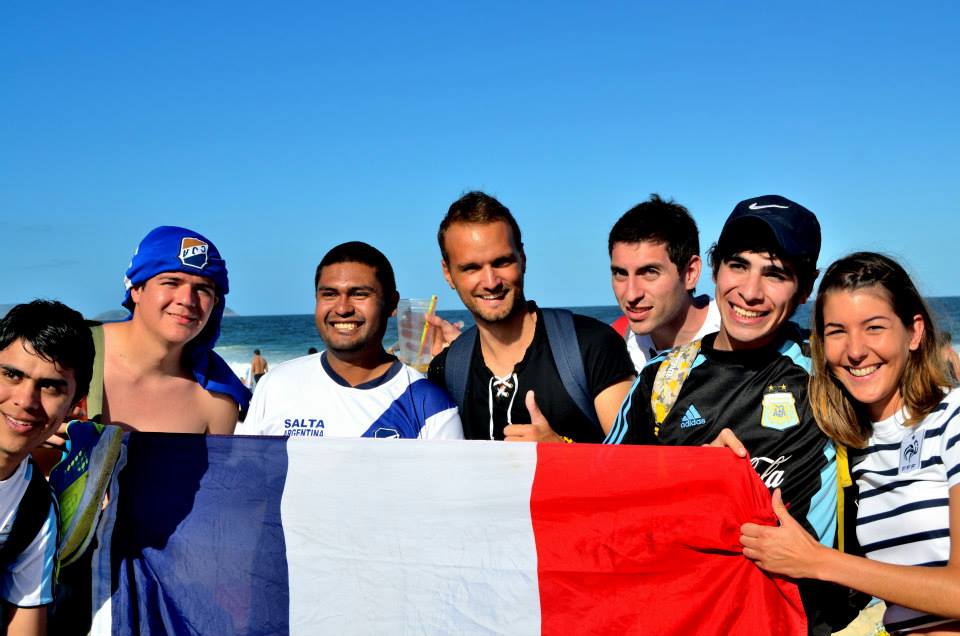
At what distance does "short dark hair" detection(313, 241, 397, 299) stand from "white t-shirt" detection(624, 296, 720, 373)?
156cm

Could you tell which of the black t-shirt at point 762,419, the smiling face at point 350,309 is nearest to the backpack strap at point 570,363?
the black t-shirt at point 762,419

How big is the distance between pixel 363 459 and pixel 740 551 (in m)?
1.56

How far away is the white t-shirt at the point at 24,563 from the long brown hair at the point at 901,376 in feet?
9.51

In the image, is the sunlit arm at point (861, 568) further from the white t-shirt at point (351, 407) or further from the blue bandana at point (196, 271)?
the blue bandana at point (196, 271)

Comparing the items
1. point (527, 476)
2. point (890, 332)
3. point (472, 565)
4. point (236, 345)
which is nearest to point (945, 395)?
point (890, 332)

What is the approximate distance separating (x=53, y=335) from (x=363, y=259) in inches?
62.9

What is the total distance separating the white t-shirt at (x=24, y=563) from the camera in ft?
9.31

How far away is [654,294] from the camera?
4812 millimetres

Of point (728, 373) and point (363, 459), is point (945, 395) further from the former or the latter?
point (363, 459)

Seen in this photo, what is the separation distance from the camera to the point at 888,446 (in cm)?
295

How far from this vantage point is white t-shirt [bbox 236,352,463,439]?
3898 millimetres

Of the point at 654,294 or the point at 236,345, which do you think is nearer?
the point at 654,294

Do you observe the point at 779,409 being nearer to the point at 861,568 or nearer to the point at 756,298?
the point at 756,298

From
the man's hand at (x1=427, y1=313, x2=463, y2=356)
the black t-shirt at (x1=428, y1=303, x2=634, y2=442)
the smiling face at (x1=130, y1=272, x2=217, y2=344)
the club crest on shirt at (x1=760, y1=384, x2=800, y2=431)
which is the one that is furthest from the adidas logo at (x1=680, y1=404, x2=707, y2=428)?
the man's hand at (x1=427, y1=313, x2=463, y2=356)
